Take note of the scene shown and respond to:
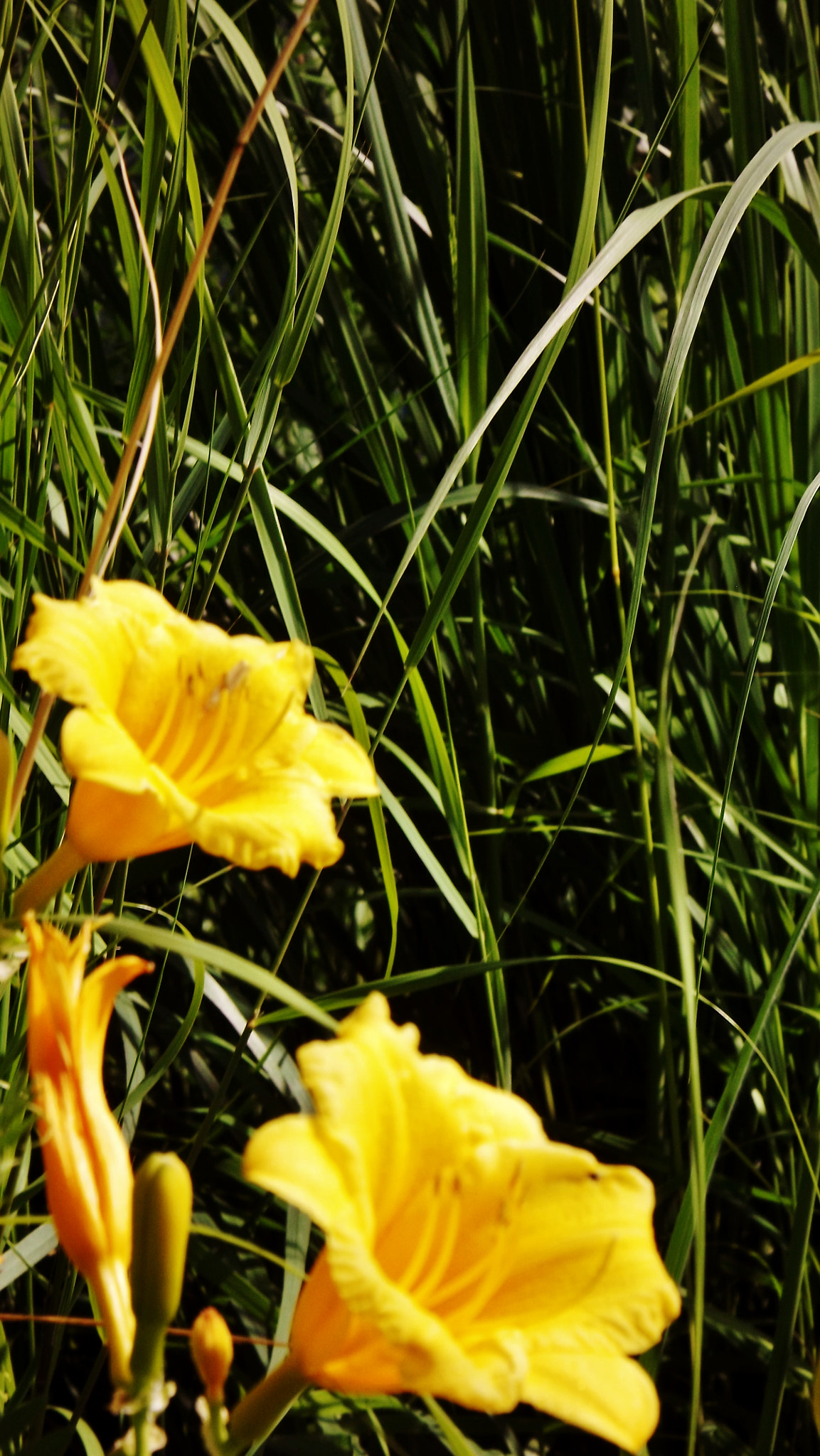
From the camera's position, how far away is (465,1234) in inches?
11.5

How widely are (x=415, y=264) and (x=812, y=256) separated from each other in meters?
0.27

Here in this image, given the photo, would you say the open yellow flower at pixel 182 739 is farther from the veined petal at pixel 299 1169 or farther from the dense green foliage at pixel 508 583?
the dense green foliage at pixel 508 583

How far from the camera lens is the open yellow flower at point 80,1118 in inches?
10.6

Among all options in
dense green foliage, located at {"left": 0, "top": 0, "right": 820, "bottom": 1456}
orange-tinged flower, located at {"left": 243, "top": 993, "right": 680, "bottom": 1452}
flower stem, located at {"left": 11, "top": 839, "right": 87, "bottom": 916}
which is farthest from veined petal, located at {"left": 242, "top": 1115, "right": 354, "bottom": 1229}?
dense green foliage, located at {"left": 0, "top": 0, "right": 820, "bottom": 1456}

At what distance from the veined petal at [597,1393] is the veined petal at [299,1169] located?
63 mm

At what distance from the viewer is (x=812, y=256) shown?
23.2 inches

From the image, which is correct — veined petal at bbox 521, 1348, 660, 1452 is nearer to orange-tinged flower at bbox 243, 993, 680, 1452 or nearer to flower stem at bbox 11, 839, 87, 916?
orange-tinged flower at bbox 243, 993, 680, 1452

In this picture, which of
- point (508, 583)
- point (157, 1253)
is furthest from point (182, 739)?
point (508, 583)

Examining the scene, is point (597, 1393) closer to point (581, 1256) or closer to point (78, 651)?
point (581, 1256)

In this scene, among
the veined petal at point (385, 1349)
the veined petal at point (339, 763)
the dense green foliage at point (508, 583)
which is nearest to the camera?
the veined petal at point (385, 1349)

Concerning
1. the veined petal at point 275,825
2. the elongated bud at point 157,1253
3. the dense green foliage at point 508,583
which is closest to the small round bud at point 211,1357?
the elongated bud at point 157,1253

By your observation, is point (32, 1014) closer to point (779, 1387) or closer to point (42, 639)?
point (42, 639)

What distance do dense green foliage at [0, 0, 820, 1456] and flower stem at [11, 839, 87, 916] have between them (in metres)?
0.22

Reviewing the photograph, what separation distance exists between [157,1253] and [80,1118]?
0.04 m
